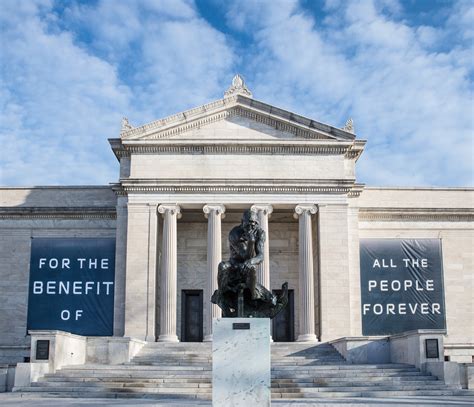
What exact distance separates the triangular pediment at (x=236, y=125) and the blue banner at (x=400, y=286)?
6.56 metres

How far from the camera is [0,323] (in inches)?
1503

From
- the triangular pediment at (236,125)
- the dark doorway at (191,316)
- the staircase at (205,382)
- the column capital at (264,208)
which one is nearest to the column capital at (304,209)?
the column capital at (264,208)

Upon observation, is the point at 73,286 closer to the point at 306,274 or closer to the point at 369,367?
the point at 306,274

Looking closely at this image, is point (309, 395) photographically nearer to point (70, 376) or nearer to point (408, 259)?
point (70, 376)

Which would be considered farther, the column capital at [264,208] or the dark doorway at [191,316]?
the dark doorway at [191,316]

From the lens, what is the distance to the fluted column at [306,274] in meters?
34.6

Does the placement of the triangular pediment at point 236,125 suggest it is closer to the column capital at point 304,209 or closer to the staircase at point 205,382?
the column capital at point 304,209

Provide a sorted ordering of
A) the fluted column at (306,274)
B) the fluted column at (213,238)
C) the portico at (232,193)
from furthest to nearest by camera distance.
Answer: the fluted column at (213,238), the portico at (232,193), the fluted column at (306,274)

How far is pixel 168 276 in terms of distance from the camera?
35125 millimetres

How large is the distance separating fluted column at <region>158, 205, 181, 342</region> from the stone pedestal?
2060 centimetres

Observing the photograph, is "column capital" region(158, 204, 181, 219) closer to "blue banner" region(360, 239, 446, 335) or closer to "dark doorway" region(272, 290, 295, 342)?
"dark doorway" region(272, 290, 295, 342)

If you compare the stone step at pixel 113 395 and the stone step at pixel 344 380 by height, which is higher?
the stone step at pixel 344 380

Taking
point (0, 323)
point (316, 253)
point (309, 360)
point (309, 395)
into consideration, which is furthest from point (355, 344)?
point (0, 323)

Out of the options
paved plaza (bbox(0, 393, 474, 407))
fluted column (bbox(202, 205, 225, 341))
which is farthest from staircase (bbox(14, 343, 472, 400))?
fluted column (bbox(202, 205, 225, 341))
